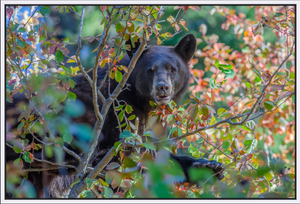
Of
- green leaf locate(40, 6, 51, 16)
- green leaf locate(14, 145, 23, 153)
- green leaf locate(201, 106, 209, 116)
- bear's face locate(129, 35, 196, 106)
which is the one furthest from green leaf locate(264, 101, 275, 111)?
green leaf locate(14, 145, 23, 153)

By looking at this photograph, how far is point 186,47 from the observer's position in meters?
3.86

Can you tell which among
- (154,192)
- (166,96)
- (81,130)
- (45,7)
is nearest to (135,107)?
(166,96)

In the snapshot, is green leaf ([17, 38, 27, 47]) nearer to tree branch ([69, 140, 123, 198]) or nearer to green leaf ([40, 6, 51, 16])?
green leaf ([40, 6, 51, 16])

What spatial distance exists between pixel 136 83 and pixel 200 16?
600cm

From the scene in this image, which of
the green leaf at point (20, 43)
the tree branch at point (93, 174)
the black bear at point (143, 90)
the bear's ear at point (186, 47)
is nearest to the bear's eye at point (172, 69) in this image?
the black bear at point (143, 90)

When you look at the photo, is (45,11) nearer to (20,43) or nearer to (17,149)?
(20,43)

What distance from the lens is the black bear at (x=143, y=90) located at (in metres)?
3.32

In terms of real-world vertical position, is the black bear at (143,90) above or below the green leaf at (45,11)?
below

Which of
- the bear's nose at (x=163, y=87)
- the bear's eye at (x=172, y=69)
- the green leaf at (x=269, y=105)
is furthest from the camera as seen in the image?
the bear's eye at (x=172, y=69)

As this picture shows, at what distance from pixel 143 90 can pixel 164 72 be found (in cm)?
32

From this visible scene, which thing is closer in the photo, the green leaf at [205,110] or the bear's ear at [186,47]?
the green leaf at [205,110]

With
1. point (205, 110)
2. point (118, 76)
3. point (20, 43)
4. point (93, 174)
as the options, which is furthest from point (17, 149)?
point (205, 110)

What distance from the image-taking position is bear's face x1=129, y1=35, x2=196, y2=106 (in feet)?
10.5

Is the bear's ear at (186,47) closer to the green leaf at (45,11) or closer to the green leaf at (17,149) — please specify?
the green leaf at (45,11)
